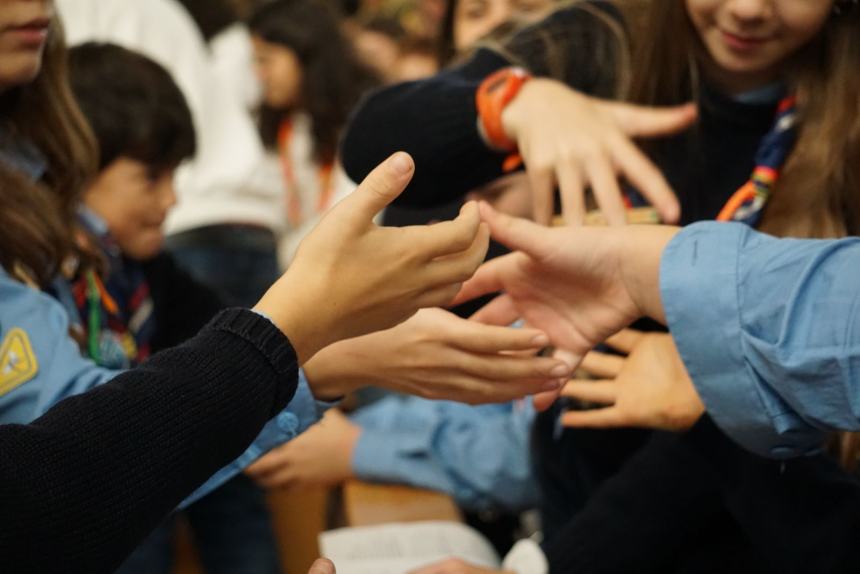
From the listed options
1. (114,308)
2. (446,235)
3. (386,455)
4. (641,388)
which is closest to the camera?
(446,235)

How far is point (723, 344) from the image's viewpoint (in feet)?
2.90

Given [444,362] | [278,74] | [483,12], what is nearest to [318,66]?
[278,74]

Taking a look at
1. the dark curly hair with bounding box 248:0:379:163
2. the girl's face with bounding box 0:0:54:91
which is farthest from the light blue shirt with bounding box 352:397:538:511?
the dark curly hair with bounding box 248:0:379:163

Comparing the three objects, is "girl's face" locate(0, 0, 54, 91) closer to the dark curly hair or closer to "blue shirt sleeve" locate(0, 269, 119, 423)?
"blue shirt sleeve" locate(0, 269, 119, 423)

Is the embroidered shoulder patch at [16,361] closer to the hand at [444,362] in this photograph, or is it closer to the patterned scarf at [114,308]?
the hand at [444,362]

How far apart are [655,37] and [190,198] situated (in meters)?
1.70

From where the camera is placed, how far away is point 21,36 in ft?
3.63

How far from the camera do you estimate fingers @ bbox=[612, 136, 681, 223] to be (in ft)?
3.44

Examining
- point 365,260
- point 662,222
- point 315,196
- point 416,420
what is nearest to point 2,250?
point 365,260

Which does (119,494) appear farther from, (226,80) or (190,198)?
(226,80)

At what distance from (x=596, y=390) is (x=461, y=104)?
Answer: 364 mm

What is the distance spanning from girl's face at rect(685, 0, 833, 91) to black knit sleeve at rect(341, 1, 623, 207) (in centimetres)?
16

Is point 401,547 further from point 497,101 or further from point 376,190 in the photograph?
point 376,190

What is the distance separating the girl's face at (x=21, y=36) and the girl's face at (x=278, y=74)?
2.20 meters
